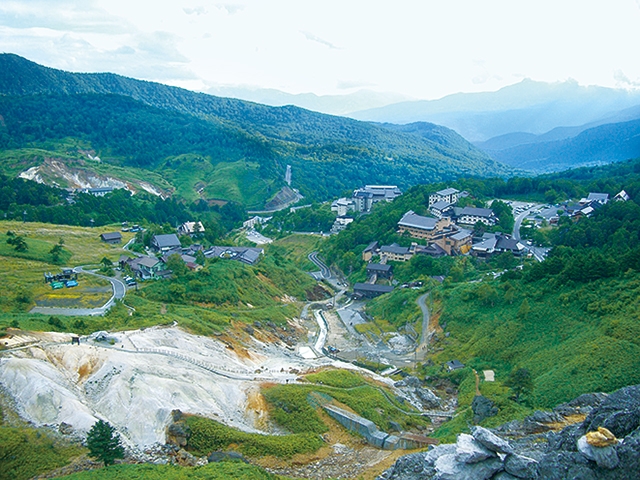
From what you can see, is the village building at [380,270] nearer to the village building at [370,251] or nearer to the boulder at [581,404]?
the village building at [370,251]

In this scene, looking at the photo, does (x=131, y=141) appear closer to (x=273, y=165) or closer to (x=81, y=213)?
(x=273, y=165)

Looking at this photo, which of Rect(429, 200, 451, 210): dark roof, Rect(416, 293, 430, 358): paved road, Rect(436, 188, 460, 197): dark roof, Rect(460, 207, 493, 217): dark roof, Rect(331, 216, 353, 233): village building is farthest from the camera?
Rect(331, 216, 353, 233): village building

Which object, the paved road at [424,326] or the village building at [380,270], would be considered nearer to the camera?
the paved road at [424,326]

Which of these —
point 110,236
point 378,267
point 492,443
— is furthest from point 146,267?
point 492,443

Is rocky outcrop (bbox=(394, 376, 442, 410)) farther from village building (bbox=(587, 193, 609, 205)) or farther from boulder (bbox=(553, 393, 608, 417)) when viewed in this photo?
village building (bbox=(587, 193, 609, 205))

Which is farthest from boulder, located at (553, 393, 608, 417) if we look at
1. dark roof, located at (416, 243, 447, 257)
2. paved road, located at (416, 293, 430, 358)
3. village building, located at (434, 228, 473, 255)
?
village building, located at (434, 228, 473, 255)

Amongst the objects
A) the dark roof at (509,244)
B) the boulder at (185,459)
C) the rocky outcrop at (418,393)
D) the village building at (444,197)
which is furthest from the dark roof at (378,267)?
the boulder at (185,459)
